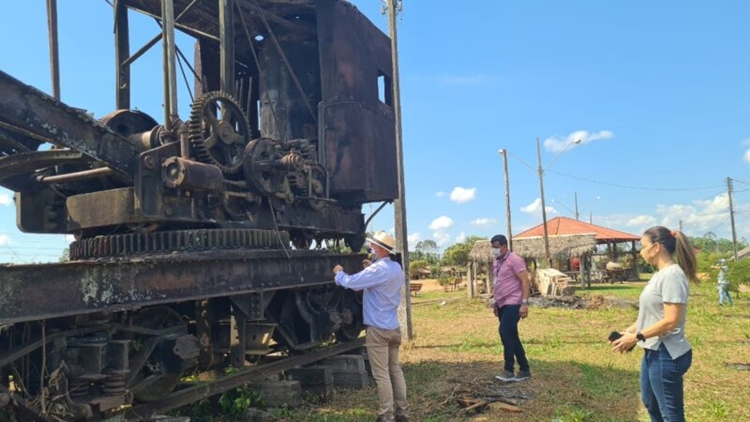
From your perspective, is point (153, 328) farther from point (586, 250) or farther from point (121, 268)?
point (586, 250)

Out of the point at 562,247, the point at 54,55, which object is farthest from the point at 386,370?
the point at 562,247

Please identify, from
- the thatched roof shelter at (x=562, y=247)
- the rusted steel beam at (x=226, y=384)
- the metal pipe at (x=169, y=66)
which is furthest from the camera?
the thatched roof shelter at (x=562, y=247)

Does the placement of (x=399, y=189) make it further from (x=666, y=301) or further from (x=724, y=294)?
(x=724, y=294)

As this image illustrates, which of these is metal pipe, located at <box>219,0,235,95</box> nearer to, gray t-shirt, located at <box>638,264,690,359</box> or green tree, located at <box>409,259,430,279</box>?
gray t-shirt, located at <box>638,264,690,359</box>

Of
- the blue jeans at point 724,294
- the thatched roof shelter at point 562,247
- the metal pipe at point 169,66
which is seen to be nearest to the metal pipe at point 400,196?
the metal pipe at point 169,66

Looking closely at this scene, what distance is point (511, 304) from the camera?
305 inches

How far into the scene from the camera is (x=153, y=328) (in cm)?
502

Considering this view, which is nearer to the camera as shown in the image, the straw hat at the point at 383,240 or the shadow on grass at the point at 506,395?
the straw hat at the point at 383,240

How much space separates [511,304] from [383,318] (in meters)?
2.67

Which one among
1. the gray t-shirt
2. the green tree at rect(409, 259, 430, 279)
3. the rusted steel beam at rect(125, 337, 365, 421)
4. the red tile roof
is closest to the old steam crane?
the rusted steel beam at rect(125, 337, 365, 421)

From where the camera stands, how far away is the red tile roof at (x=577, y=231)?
39.4 meters

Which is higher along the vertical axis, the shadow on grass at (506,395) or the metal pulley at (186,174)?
the metal pulley at (186,174)

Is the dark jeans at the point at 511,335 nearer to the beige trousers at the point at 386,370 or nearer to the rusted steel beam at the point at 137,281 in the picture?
the beige trousers at the point at 386,370

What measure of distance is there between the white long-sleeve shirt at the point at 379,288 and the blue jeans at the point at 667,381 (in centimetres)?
236
